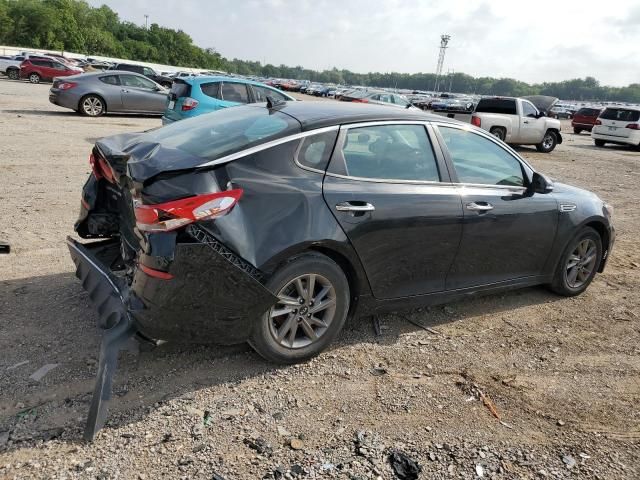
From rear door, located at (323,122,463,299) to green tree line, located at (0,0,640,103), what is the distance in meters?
91.6

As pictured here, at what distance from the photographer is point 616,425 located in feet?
11.1

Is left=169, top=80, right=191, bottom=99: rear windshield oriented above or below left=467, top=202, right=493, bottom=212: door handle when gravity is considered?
above

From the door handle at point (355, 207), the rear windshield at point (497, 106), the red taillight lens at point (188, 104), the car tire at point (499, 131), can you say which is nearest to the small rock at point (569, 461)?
the door handle at point (355, 207)

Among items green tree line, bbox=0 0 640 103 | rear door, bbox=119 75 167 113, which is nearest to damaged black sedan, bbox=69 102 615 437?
rear door, bbox=119 75 167 113

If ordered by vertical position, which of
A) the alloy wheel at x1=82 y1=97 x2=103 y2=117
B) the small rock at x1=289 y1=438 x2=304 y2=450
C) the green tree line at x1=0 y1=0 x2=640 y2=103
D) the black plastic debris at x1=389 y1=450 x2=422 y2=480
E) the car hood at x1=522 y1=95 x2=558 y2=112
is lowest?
the small rock at x1=289 y1=438 x2=304 y2=450

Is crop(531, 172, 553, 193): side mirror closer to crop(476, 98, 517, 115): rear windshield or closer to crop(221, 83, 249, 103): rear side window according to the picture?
crop(221, 83, 249, 103): rear side window

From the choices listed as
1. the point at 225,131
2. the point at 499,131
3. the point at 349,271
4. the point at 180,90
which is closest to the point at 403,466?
the point at 349,271

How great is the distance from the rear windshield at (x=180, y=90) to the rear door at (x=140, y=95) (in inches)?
229

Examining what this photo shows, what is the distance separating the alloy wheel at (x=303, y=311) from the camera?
3.48 meters

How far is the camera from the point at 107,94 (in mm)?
17031

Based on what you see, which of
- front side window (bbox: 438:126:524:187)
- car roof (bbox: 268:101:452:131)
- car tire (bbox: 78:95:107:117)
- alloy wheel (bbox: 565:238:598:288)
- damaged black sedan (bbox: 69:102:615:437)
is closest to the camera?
damaged black sedan (bbox: 69:102:615:437)

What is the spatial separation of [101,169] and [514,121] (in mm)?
16221

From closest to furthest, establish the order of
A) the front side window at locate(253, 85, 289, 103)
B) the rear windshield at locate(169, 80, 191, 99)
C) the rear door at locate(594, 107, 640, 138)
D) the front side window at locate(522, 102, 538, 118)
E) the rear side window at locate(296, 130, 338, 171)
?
1. the rear side window at locate(296, 130, 338, 171)
2. the rear windshield at locate(169, 80, 191, 99)
3. the front side window at locate(253, 85, 289, 103)
4. the front side window at locate(522, 102, 538, 118)
5. the rear door at locate(594, 107, 640, 138)

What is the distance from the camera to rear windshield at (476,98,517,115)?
710 inches
